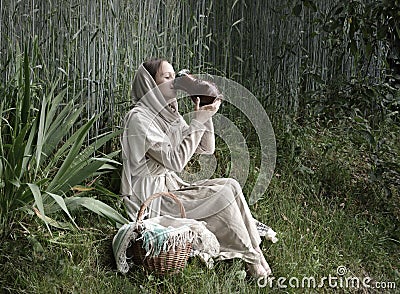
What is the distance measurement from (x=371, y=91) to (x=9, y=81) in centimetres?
191

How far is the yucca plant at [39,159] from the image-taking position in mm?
2805

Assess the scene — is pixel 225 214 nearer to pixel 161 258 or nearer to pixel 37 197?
pixel 161 258

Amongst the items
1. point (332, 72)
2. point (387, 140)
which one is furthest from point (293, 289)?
point (332, 72)

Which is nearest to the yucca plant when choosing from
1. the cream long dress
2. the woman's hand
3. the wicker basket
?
the cream long dress

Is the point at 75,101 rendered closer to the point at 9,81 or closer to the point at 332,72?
the point at 9,81

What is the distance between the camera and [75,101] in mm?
3428

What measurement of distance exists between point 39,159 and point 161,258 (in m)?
0.64

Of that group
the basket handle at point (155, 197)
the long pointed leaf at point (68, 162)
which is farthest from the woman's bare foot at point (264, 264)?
the long pointed leaf at point (68, 162)

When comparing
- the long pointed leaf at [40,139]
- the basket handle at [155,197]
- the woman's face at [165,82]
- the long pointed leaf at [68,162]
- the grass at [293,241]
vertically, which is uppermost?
the woman's face at [165,82]

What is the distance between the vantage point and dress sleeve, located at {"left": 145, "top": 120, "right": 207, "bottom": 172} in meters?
2.96

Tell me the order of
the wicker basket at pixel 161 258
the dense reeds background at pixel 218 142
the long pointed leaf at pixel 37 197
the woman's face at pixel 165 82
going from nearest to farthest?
1. the long pointed leaf at pixel 37 197
2. the wicker basket at pixel 161 258
3. the dense reeds background at pixel 218 142
4. the woman's face at pixel 165 82

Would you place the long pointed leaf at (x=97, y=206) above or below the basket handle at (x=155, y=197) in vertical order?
below

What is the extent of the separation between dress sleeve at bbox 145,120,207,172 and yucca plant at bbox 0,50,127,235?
0.15m

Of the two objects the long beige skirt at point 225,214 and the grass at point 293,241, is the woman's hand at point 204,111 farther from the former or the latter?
the grass at point 293,241
